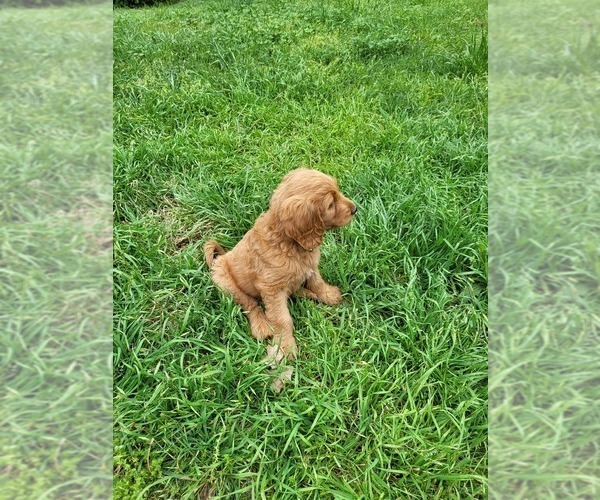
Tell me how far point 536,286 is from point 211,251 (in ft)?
7.63

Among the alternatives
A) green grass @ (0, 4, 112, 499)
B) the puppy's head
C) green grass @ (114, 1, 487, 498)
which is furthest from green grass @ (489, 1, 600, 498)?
the puppy's head

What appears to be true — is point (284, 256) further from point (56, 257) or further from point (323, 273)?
point (56, 257)

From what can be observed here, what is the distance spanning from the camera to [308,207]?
224cm

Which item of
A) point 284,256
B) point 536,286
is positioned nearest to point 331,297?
point 284,256

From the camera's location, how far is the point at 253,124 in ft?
14.6

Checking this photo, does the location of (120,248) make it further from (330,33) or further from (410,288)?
(330,33)

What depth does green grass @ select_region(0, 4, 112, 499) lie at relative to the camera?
1.01 m

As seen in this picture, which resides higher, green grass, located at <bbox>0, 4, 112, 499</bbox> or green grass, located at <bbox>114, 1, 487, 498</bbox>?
green grass, located at <bbox>0, 4, 112, 499</bbox>

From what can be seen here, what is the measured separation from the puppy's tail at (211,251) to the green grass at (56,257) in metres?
1.79

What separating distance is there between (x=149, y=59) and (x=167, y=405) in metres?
4.77

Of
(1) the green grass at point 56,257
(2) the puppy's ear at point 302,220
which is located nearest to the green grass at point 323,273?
(2) the puppy's ear at point 302,220

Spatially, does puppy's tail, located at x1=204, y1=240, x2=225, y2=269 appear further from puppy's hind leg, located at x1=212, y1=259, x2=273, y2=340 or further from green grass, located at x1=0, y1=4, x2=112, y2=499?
green grass, located at x1=0, y1=4, x2=112, y2=499

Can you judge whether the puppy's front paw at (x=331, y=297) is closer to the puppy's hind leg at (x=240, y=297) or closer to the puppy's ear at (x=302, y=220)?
the puppy's hind leg at (x=240, y=297)

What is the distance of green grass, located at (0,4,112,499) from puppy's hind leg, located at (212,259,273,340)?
1.64 metres
